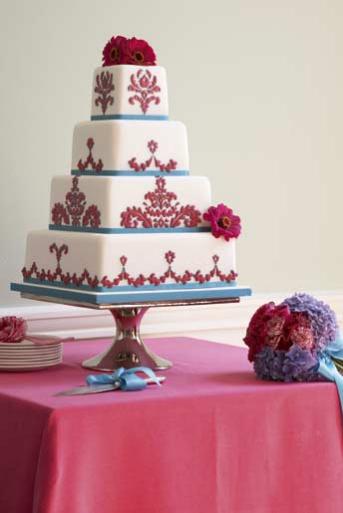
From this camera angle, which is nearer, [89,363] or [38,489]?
[38,489]

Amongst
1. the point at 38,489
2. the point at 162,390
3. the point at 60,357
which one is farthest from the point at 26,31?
the point at 38,489

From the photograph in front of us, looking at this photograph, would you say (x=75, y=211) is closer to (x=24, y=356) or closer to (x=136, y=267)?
(x=136, y=267)

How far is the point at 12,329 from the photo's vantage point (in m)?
2.48

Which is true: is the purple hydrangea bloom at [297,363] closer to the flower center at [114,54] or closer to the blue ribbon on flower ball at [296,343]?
the blue ribbon on flower ball at [296,343]

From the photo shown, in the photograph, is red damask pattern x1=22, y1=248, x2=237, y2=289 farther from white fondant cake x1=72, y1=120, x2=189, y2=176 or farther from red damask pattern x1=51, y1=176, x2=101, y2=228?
white fondant cake x1=72, y1=120, x2=189, y2=176

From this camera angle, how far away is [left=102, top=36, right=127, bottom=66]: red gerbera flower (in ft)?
8.22

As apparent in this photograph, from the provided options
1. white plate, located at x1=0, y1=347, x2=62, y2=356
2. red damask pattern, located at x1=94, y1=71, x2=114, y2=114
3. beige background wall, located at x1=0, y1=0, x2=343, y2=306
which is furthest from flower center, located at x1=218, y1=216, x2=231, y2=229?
beige background wall, located at x1=0, y1=0, x2=343, y2=306

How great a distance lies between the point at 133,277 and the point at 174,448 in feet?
1.37

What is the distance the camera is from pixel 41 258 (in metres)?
2.58

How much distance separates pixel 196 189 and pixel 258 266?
1028mm

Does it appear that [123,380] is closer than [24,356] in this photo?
Yes

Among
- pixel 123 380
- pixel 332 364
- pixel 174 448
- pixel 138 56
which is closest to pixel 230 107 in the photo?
pixel 138 56

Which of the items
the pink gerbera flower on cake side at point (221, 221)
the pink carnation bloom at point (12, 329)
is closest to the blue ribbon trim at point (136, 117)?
the pink gerbera flower on cake side at point (221, 221)

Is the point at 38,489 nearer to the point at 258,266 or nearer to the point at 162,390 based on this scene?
the point at 162,390
